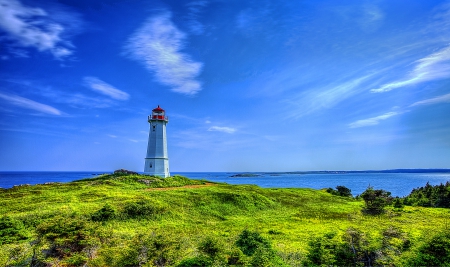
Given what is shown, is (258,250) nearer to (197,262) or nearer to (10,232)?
(197,262)

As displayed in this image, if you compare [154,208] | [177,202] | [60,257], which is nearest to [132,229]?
[154,208]

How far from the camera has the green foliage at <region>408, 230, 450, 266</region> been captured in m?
10.4

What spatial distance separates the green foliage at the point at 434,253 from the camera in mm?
10375

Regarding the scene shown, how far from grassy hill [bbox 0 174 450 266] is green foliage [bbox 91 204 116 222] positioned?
0.08 meters

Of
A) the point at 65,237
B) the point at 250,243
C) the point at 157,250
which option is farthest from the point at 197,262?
the point at 65,237

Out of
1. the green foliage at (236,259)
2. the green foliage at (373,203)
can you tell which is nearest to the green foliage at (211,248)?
the green foliage at (236,259)

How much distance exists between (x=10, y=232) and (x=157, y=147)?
29.5 meters

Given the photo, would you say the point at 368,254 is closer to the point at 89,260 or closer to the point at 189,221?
the point at 89,260

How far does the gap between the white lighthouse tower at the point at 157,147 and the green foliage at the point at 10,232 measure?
28087 millimetres

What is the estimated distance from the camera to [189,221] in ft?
74.1

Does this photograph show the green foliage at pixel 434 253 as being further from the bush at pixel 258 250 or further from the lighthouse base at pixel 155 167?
the lighthouse base at pixel 155 167

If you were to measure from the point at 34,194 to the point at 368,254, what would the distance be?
33.2m

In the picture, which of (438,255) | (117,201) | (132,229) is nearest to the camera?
(438,255)

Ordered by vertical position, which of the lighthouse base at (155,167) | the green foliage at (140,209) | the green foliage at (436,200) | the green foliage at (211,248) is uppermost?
the lighthouse base at (155,167)
